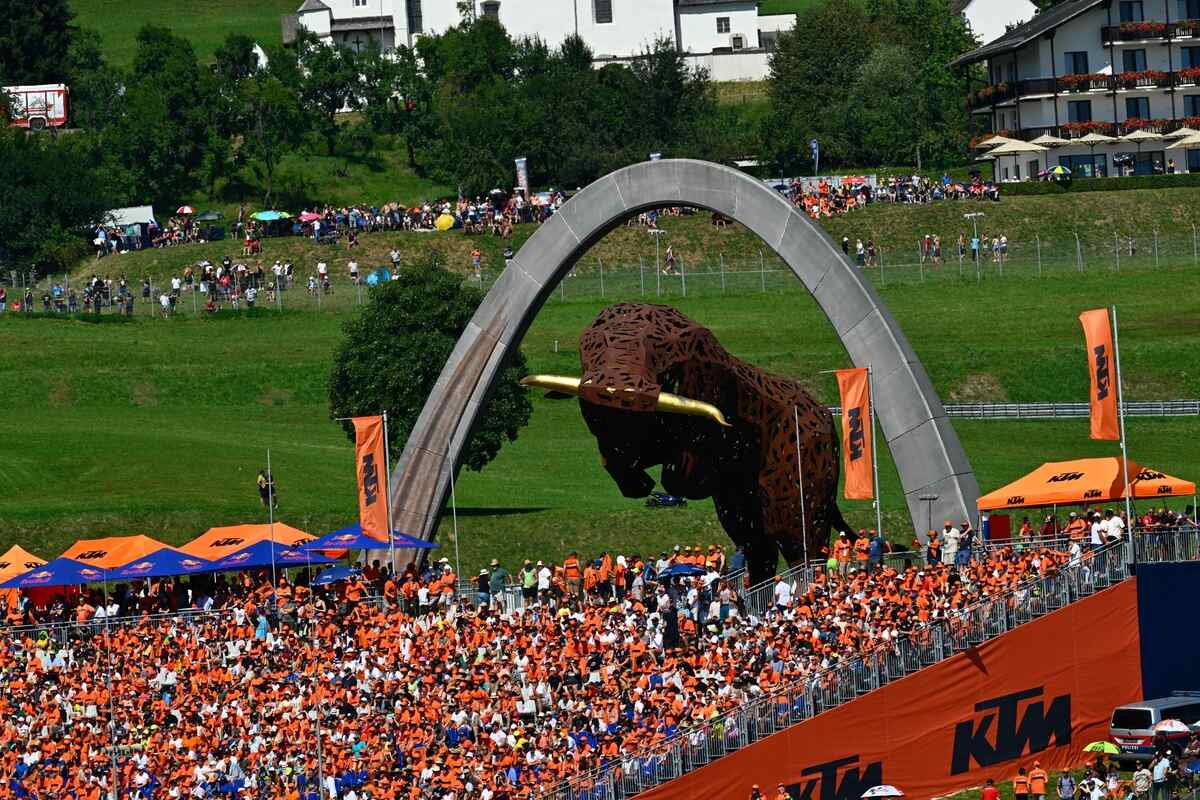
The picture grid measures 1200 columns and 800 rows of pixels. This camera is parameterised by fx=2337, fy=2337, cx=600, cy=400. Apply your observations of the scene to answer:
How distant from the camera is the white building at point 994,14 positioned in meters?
139

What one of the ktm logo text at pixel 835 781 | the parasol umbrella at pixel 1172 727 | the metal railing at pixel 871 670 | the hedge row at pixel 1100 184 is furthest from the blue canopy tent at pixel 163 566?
the hedge row at pixel 1100 184

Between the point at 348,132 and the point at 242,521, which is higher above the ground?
the point at 348,132

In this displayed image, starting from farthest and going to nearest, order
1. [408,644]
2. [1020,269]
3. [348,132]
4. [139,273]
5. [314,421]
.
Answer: [348,132]
[139,273]
[1020,269]
[314,421]
[408,644]

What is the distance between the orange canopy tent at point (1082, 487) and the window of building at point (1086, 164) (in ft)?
217

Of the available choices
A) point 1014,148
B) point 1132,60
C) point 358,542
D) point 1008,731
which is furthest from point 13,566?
point 1132,60

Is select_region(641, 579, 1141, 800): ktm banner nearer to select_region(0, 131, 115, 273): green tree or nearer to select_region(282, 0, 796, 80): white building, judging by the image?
select_region(0, 131, 115, 273): green tree

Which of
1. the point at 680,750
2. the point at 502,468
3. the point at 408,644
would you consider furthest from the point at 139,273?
the point at 680,750

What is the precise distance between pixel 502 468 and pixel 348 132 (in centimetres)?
6259

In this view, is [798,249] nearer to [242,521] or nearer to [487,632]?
[487,632]

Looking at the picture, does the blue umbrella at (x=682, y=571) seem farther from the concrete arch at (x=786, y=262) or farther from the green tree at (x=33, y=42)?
the green tree at (x=33, y=42)

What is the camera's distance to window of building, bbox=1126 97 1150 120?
110 meters

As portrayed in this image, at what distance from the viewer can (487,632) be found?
40.0m

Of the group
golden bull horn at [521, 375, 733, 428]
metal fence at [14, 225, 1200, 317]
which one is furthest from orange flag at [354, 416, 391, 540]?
metal fence at [14, 225, 1200, 317]

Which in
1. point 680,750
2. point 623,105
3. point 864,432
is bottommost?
point 680,750
